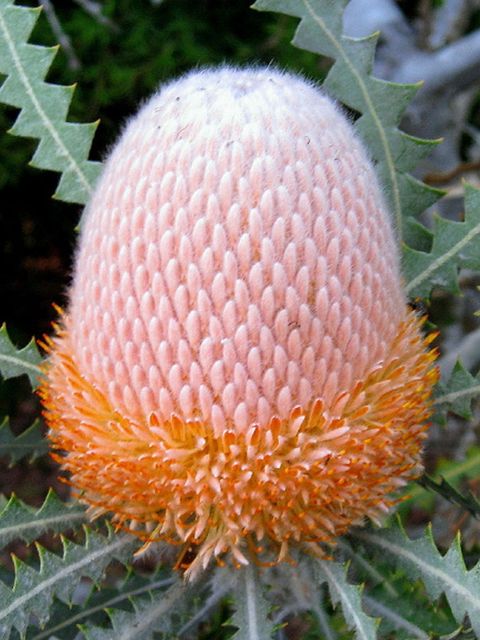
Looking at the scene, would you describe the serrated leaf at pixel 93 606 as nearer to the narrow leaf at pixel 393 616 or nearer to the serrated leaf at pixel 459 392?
the narrow leaf at pixel 393 616

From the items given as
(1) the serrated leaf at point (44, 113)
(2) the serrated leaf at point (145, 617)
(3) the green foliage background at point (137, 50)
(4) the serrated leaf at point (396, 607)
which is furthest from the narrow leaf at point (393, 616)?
(3) the green foliage background at point (137, 50)

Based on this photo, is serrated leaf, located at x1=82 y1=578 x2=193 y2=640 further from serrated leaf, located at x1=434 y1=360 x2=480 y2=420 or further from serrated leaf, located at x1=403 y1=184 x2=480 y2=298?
serrated leaf, located at x1=403 y1=184 x2=480 y2=298

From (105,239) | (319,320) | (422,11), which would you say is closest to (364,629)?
(319,320)

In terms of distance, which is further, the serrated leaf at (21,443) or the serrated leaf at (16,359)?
the serrated leaf at (21,443)

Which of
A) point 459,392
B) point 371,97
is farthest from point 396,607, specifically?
point 371,97

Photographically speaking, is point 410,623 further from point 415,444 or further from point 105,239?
point 105,239

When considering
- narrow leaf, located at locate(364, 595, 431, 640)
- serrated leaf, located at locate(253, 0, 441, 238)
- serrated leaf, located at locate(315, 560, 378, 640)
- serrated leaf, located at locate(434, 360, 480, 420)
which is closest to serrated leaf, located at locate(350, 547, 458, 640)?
narrow leaf, located at locate(364, 595, 431, 640)

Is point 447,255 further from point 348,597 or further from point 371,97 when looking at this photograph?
point 348,597
